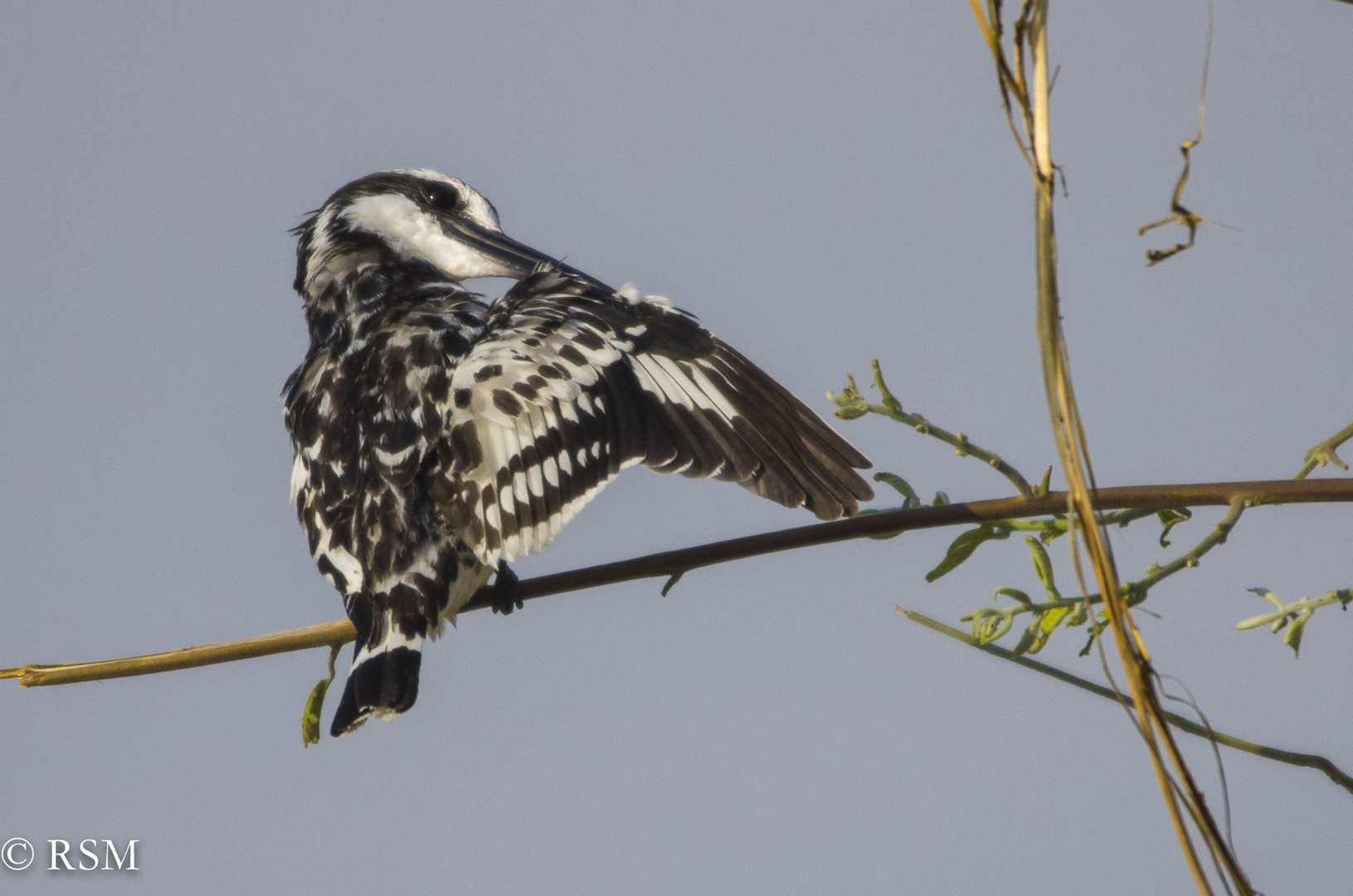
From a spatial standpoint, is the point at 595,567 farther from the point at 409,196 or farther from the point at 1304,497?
the point at 409,196

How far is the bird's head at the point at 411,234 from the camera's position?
173 inches

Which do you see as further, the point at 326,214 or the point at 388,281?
the point at 326,214

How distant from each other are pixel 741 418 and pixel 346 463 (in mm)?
997

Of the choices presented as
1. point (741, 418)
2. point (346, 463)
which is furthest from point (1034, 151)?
point (346, 463)

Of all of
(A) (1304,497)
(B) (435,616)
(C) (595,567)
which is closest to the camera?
(A) (1304,497)

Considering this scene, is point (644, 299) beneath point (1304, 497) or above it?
above

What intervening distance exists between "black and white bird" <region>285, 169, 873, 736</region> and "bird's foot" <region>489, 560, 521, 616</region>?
3.2 inches

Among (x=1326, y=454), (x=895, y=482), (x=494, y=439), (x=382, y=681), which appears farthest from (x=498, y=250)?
(x=1326, y=454)

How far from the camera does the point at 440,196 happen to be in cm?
457

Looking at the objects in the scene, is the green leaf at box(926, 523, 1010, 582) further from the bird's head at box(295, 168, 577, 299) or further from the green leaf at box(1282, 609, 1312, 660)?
the bird's head at box(295, 168, 577, 299)

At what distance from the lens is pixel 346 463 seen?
136 inches

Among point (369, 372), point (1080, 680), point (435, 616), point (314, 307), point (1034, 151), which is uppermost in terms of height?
point (314, 307)

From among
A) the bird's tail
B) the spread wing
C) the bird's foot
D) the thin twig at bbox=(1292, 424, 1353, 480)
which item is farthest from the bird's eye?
the thin twig at bbox=(1292, 424, 1353, 480)

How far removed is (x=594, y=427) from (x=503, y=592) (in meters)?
0.48
